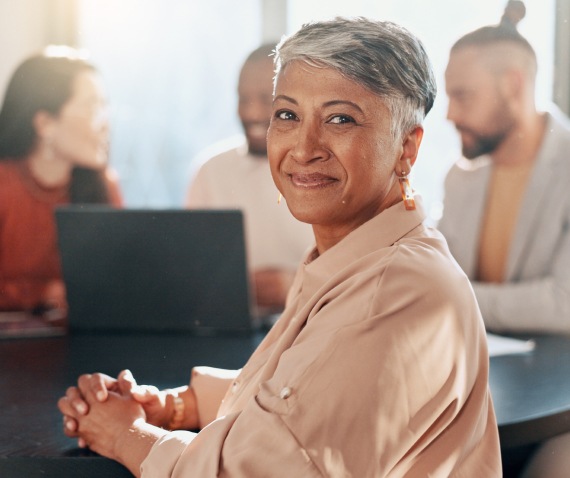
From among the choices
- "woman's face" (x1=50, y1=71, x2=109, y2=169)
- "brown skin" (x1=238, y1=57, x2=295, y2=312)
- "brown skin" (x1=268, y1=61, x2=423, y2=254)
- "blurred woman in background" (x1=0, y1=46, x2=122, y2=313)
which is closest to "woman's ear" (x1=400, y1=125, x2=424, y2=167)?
"brown skin" (x1=268, y1=61, x2=423, y2=254)

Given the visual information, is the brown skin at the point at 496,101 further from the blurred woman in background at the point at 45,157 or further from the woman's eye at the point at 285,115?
the woman's eye at the point at 285,115

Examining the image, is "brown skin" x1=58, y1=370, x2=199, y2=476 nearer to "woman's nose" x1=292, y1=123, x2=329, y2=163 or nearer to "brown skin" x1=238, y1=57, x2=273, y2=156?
"woman's nose" x1=292, y1=123, x2=329, y2=163

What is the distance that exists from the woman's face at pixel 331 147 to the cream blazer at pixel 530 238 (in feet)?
4.08

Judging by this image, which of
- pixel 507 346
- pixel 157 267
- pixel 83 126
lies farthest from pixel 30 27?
pixel 507 346

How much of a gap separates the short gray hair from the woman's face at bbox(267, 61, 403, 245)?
13 millimetres

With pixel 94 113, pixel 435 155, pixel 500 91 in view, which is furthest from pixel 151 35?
pixel 500 91

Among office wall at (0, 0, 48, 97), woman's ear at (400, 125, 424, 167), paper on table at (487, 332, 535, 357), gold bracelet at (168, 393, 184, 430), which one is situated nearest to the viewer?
Answer: woman's ear at (400, 125, 424, 167)

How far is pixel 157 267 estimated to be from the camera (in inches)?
84.3

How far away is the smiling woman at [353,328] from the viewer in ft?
3.33

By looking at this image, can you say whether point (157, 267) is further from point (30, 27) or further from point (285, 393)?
point (30, 27)

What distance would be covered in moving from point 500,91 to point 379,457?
2.00 meters

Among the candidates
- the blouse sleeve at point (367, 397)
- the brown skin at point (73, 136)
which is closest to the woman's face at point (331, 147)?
the blouse sleeve at point (367, 397)

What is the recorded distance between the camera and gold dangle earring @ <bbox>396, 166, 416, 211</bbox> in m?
1.23

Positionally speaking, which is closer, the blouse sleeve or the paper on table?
the blouse sleeve
